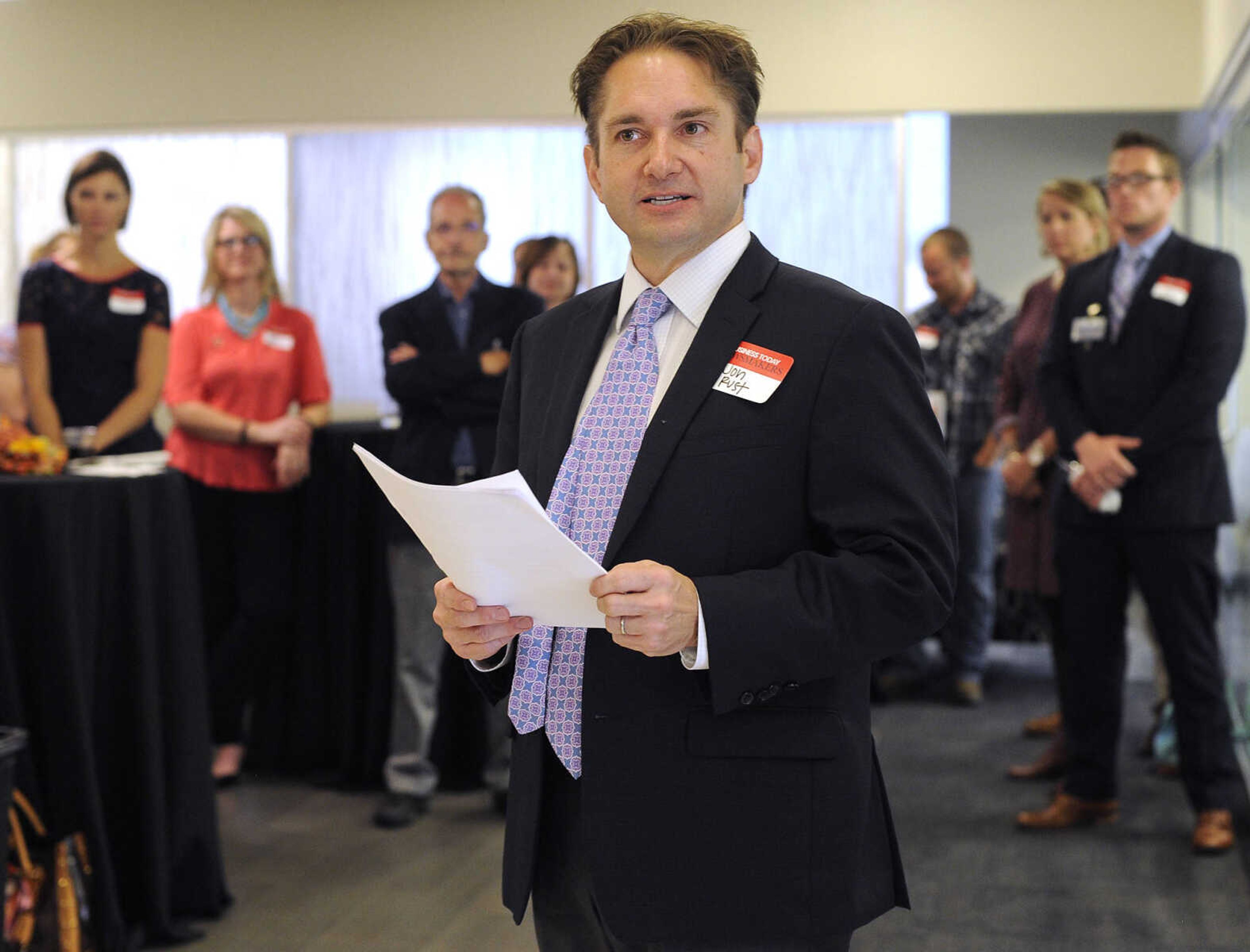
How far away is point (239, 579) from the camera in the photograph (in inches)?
179

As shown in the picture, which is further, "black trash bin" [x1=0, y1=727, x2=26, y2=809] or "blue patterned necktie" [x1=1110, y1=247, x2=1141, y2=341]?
"blue patterned necktie" [x1=1110, y1=247, x2=1141, y2=341]

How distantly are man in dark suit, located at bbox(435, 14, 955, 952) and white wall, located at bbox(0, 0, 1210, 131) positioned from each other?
4.49m

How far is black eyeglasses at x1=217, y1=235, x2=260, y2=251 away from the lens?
4.58 meters

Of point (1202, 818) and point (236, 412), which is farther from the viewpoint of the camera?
point (236, 412)

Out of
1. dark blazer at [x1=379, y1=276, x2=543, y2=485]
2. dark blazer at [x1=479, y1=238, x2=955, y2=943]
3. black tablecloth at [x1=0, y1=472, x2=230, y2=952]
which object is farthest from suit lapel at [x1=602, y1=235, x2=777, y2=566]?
dark blazer at [x1=379, y1=276, x2=543, y2=485]

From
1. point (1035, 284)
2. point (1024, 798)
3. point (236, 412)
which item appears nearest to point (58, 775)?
point (236, 412)

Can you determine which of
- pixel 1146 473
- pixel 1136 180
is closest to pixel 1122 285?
pixel 1136 180

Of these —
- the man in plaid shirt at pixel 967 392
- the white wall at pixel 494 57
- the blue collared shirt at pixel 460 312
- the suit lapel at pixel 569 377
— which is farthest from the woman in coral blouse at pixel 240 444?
the suit lapel at pixel 569 377

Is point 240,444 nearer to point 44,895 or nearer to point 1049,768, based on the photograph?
point 44,895

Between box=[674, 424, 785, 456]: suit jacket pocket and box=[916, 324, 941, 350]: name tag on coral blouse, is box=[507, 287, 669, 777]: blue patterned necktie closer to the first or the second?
box=[674, 424, 785, 456]: suit jacket pocket

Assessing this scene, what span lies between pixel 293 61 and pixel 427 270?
111 cm

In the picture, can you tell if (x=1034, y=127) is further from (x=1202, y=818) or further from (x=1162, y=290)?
(x=1202, y=818)

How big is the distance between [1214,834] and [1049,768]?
0.91 m

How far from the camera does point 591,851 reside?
1.48 m
